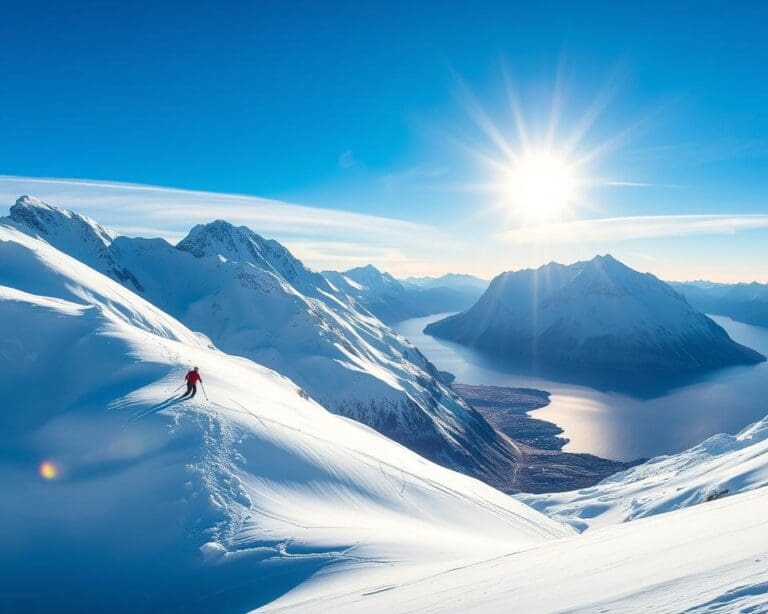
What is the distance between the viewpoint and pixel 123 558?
1384 cm

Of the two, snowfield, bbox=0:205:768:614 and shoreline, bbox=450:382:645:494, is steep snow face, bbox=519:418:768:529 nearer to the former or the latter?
shoreline, bbox=450:382:645:494

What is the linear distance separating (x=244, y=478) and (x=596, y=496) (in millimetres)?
67295

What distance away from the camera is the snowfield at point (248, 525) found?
9.58 meters

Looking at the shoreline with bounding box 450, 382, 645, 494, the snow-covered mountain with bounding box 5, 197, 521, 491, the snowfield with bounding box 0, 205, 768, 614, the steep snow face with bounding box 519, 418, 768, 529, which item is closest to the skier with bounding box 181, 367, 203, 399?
the snowfield with bounding box 0, 205, 768, 614

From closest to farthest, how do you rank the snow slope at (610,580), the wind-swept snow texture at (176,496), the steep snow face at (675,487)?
the snow slope at (610,580) < the wind-swept snow texture at (176,496) < the steep snow face at (675,487)

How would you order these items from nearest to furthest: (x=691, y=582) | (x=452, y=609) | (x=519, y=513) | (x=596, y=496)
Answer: (x=691, y=582), (x=452, y=609), (x=519, y=513), (x=596, y=496)

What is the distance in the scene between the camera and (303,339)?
140 meters

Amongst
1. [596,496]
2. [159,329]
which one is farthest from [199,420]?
[596,496]

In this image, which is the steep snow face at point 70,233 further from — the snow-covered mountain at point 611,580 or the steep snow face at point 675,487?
the snow-covered mountain at point 611,580

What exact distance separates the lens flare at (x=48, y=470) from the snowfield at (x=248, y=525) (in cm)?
5

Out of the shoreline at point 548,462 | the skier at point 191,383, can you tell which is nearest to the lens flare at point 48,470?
the skier at point 191,383

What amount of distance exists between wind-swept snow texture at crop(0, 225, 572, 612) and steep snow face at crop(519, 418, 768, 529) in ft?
94.0

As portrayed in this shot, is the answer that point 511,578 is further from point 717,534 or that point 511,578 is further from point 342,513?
point 342,513

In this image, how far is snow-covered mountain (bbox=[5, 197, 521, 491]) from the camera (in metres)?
122
